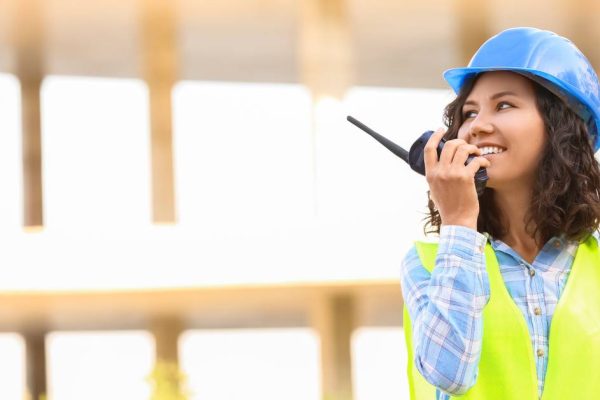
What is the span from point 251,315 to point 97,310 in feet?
7.86

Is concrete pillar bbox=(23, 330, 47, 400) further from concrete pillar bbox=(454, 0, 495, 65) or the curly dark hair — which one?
the curly dark hair

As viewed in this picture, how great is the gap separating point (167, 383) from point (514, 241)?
39.3ft

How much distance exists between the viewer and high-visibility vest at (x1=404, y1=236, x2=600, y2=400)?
6.76 ft

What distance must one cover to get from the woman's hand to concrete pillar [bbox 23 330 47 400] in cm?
1569

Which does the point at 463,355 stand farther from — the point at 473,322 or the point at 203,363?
the point at 203,363

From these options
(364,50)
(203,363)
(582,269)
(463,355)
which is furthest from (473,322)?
(203,363)

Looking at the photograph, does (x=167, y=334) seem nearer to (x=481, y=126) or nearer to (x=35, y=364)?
(x=35, y=364)

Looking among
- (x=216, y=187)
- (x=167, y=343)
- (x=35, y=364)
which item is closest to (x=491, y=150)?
(x=216, y=187)

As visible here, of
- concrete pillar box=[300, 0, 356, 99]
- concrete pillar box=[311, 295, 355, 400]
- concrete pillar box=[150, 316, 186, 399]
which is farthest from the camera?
concrete pillar box=[311, 295, 355, 400]

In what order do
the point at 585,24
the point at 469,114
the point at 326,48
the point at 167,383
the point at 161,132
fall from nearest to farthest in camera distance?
1. the point at 469,114
2. the point at 326,48
3. the point at 167,383
4. the point at 585,24
5. the point at 161,132

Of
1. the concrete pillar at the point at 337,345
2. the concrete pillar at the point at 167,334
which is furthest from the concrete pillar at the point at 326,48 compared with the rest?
the concrete pillar at the point at 167,334

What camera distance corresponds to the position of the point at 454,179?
2092mm

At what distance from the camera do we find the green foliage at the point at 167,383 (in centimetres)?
1278

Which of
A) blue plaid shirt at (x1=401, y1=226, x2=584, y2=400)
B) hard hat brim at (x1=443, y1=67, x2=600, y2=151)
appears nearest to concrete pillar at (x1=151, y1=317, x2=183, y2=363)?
hard hat brim at (x1=443, y1=67, x2=600, y2=151)
